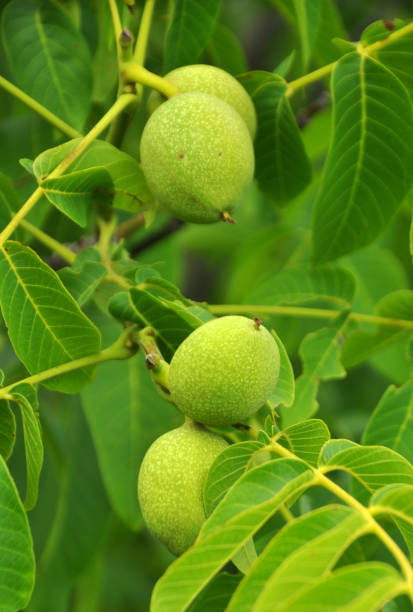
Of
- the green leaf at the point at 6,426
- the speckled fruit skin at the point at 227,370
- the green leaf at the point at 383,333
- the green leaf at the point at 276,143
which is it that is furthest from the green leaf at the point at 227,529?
the green leaf at the point at 276,143

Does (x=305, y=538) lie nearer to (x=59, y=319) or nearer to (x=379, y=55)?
(x=59, y=319)

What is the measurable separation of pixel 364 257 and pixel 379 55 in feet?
2.80

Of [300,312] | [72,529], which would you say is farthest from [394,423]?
[72,529]

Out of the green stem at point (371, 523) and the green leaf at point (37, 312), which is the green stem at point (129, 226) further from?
the green stem at point (371, 523)

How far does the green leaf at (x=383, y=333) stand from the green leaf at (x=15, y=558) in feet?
2.70

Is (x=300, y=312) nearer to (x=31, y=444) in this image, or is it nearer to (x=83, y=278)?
(x=83, y=278)

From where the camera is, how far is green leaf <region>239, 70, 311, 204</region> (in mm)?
1481

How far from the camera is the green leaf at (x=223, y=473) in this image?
105cm

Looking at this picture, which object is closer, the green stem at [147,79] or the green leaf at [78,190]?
the green leaf at [78,190]

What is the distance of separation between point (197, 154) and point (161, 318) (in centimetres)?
26

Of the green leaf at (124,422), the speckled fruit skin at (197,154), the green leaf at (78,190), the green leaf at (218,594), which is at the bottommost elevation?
the green leaf at (124,422)

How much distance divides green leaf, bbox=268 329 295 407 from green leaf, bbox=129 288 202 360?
14cm

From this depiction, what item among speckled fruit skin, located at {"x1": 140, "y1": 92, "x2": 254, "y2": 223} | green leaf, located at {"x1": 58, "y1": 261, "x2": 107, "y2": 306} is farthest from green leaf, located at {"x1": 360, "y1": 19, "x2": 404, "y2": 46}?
→ green leaf, located at {"x1": 58, "y1": 261, "x2": 107, "y2": 306}

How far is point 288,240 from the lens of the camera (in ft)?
7.75
